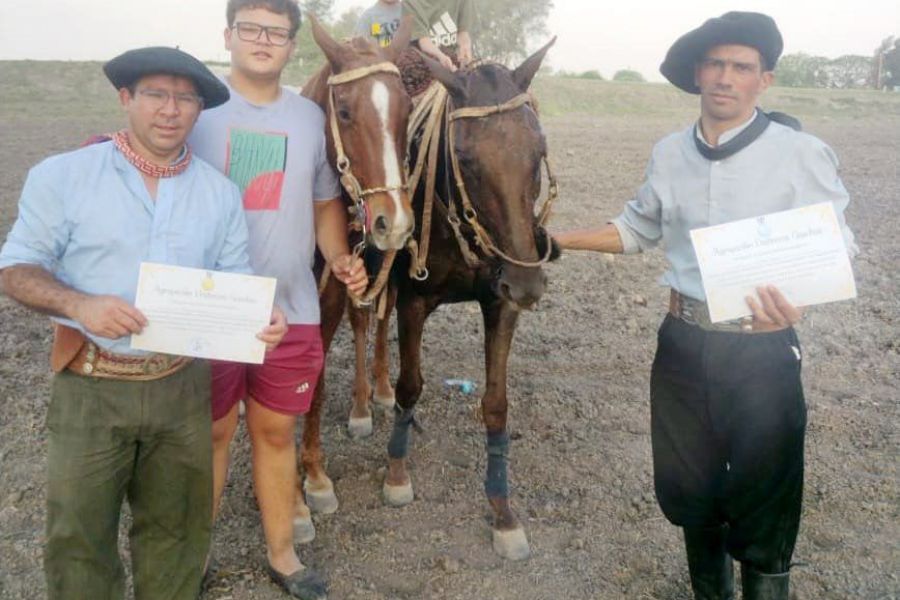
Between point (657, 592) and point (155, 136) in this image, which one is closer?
point (155, 136)

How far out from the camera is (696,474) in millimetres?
2904

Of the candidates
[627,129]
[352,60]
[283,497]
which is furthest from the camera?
[627,129]

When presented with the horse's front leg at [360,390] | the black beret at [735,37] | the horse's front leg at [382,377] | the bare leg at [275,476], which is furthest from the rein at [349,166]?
the horse's front leg at [382,377]

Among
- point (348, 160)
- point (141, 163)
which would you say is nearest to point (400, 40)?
point (348, 160)

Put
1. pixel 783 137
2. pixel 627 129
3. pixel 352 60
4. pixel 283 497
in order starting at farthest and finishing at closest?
pixel 627 129 → pixel 283 497 → pixel 352 60 → pixel 783 137

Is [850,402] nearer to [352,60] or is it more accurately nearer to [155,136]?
[352,60]

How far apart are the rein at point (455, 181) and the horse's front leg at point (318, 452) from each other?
1.64ft

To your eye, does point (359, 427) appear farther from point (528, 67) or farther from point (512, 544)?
point (528, 67)

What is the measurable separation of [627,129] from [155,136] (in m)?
21.1

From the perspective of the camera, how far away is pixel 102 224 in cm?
230

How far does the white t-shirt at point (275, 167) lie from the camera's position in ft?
9.12

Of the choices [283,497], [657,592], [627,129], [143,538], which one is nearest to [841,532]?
[657,592]

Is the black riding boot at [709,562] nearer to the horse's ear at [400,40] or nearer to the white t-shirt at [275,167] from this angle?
the white t-shirt at [275,167]

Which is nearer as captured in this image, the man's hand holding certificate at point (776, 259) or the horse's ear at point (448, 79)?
the man's hand holding certificate at point (776, 259)
